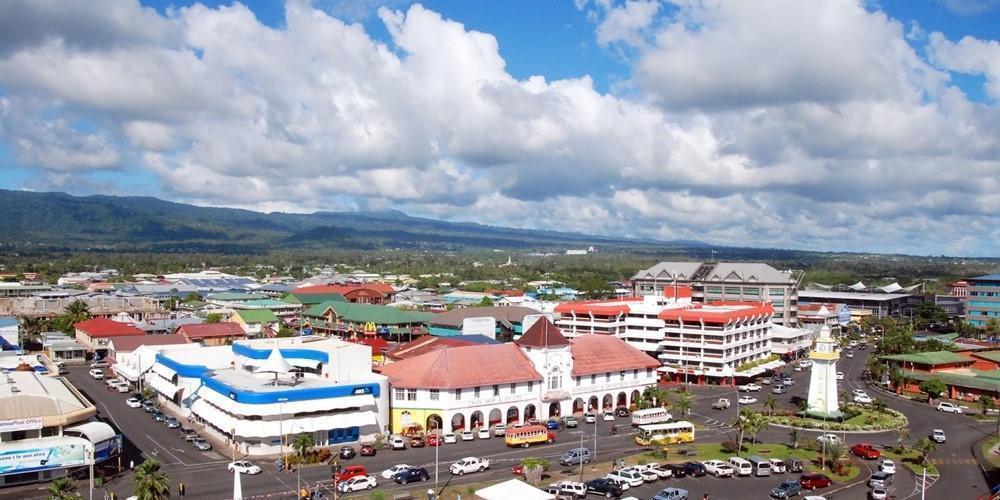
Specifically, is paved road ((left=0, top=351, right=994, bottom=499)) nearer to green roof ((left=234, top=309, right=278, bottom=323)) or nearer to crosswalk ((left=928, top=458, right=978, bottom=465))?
crosswalk ((left=928, top=458, right=978, bottom=465))

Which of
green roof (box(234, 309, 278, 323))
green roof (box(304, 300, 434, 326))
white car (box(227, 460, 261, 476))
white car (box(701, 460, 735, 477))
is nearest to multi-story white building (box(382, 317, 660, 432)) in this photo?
white car (box(227, 460, 261, 476))

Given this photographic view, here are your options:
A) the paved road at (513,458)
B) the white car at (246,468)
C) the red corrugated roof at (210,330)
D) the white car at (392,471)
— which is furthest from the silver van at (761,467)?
the red corrugated roof at (210,330)

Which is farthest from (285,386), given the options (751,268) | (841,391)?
(751,268)

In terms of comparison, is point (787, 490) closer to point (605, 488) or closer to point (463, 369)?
point (605, 488)

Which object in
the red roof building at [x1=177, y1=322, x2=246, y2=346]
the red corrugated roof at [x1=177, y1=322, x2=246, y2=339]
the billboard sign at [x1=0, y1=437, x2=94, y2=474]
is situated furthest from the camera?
the red corrugated roof at [x1=177, y1=322, x2=246, y2=339]

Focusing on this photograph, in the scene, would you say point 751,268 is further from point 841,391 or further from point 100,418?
point 100,418

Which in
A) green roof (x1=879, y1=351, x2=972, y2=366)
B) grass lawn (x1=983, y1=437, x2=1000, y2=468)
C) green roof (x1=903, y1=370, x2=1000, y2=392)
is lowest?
grass lawn (x1=983, y1=437, x2=1000, y2=468)

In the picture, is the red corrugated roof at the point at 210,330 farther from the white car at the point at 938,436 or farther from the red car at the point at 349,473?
the white car at the point at 938,436
